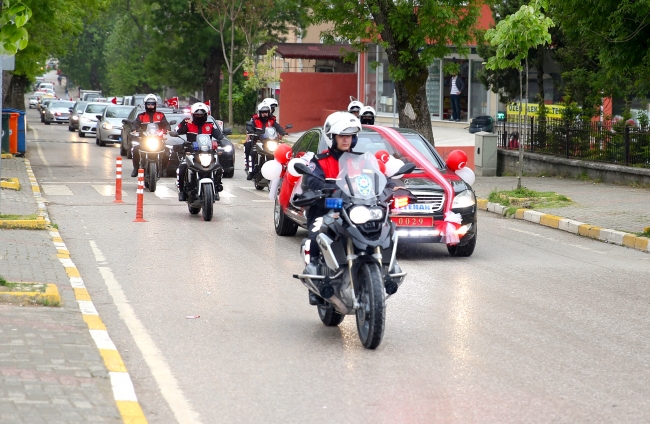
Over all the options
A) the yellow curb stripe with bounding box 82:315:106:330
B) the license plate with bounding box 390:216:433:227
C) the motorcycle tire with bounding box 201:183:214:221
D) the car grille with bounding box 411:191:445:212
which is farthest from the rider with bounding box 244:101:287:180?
the yellow curb stripe with bounding box 82:315:106:330

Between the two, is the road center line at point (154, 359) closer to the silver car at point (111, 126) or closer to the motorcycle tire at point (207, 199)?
the motorcycle tire at point (207, 199)

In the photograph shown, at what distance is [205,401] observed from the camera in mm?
6277

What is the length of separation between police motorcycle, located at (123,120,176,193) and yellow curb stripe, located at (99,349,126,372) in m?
13.7

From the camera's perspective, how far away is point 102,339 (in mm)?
7590

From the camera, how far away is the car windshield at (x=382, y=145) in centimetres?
1372

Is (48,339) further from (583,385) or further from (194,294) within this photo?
(583,385)

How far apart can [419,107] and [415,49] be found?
1.48 m

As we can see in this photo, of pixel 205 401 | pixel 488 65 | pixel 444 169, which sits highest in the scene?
pixel 488 65

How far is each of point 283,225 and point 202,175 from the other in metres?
2.49

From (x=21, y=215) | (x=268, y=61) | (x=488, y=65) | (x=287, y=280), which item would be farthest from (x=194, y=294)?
(x=268, y=61)

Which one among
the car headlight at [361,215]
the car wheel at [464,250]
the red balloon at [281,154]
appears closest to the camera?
the car headlight at [361,215]

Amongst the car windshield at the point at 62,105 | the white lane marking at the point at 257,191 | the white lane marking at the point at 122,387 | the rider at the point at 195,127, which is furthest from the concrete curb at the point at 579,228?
A: the car windshield at the point at 62,105

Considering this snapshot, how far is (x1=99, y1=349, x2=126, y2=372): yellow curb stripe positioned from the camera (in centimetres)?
679

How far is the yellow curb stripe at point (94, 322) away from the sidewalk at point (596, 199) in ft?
29.8
